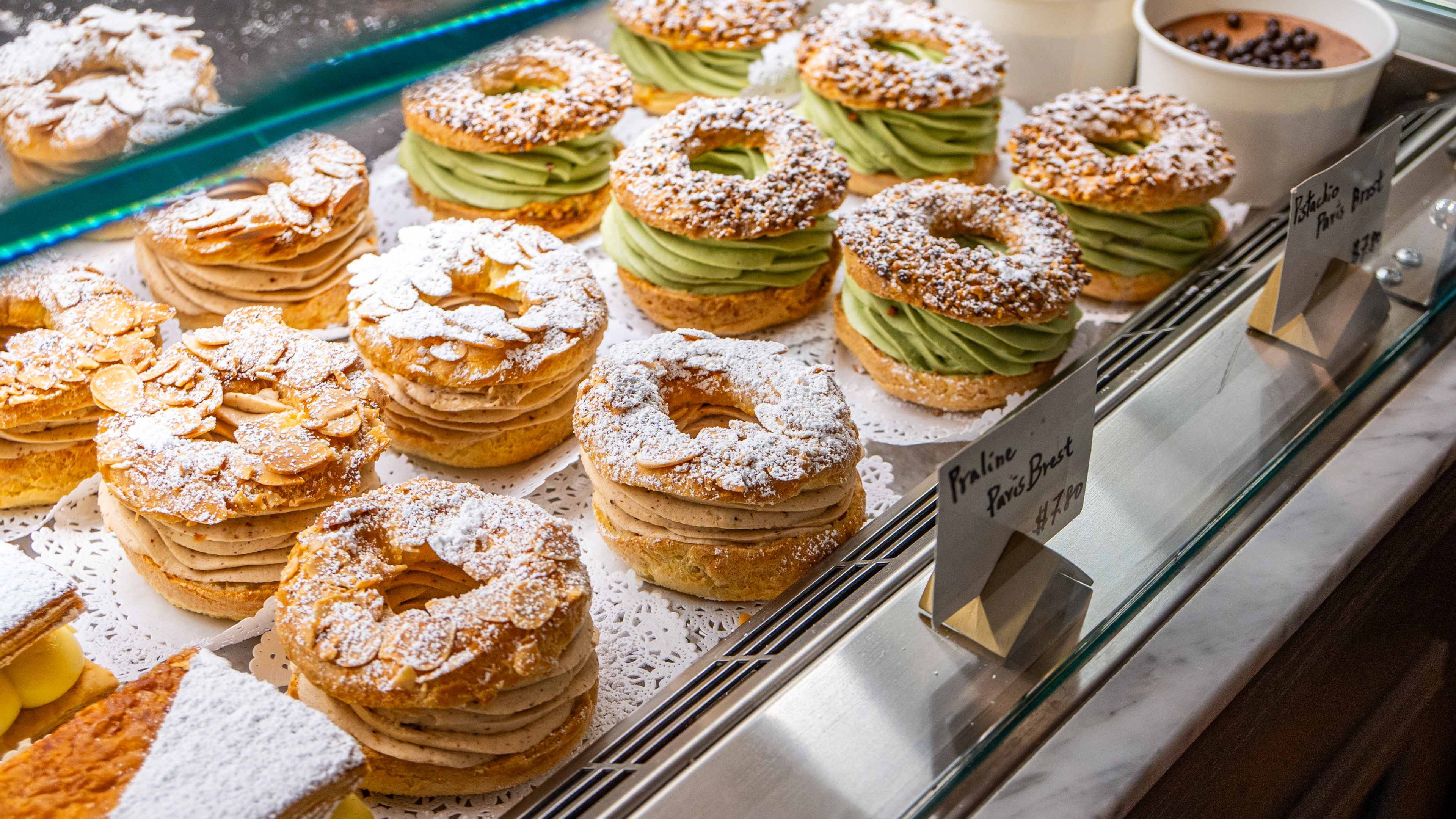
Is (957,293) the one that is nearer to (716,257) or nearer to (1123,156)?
(716,257)

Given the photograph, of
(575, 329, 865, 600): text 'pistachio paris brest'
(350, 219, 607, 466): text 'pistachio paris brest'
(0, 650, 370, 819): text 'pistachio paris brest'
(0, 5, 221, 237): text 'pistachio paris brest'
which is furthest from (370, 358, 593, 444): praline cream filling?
(0, 650, 370, 819): text 'pistachio paris brest'

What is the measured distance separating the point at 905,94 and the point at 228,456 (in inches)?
78.4

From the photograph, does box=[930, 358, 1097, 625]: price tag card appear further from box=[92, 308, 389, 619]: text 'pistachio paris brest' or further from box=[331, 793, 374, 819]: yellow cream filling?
box=[92, 308, 389, 619]: text 'pistachio paris brest'

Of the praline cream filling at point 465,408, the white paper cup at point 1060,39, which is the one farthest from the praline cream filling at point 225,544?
the white paper cup at point 1060,39

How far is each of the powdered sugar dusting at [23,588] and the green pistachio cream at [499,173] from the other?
1543 millimetres

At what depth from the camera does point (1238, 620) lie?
6.23 feet

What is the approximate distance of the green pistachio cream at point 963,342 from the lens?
2.60m

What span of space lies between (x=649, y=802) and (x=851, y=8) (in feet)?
8.52

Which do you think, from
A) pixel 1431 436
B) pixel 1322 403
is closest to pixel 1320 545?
pixel 1322 403

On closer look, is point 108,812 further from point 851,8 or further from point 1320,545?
point 851,8

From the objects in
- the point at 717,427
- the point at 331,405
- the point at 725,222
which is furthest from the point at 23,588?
the point at 725,222

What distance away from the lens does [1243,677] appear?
1.83m

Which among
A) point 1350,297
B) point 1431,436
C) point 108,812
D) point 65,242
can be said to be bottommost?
point 1431,436

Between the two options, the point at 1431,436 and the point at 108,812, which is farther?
the point at 1431,436
